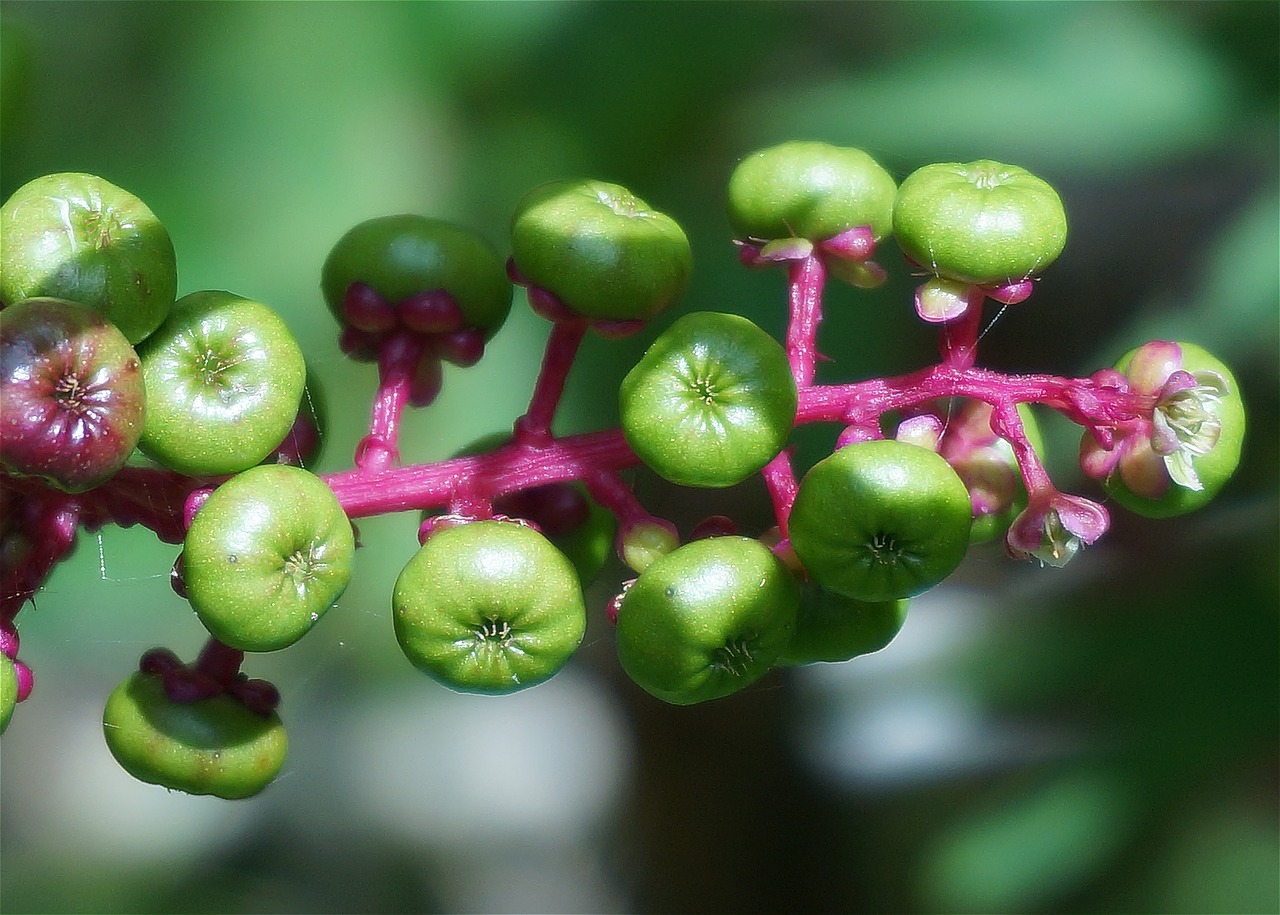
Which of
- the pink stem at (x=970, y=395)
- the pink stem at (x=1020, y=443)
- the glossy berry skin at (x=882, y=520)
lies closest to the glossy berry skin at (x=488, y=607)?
the glossy berry skin at (x=882, y=520)

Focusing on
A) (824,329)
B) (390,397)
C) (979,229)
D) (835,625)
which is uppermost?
(979,229)

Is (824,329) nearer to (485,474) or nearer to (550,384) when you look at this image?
(550,384)

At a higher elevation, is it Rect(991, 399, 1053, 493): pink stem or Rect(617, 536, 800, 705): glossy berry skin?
Rect(991, 399, 1053, 493): pink stem

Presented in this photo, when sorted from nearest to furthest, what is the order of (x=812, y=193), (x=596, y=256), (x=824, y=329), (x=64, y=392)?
(x=64, y=392), (x=596, y=256), (x=812, y=193), (x=824, y=329)

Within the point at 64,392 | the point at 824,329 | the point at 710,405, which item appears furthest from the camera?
the point at 824,329

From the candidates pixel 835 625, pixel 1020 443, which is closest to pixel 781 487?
pixel 835 625

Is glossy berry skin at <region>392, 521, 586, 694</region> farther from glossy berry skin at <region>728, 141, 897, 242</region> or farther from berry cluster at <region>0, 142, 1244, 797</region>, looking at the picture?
glossy berry skin at <region>728, 141, 897, 242</region>

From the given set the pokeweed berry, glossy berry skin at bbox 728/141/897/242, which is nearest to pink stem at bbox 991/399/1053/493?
the pokeweed berry
